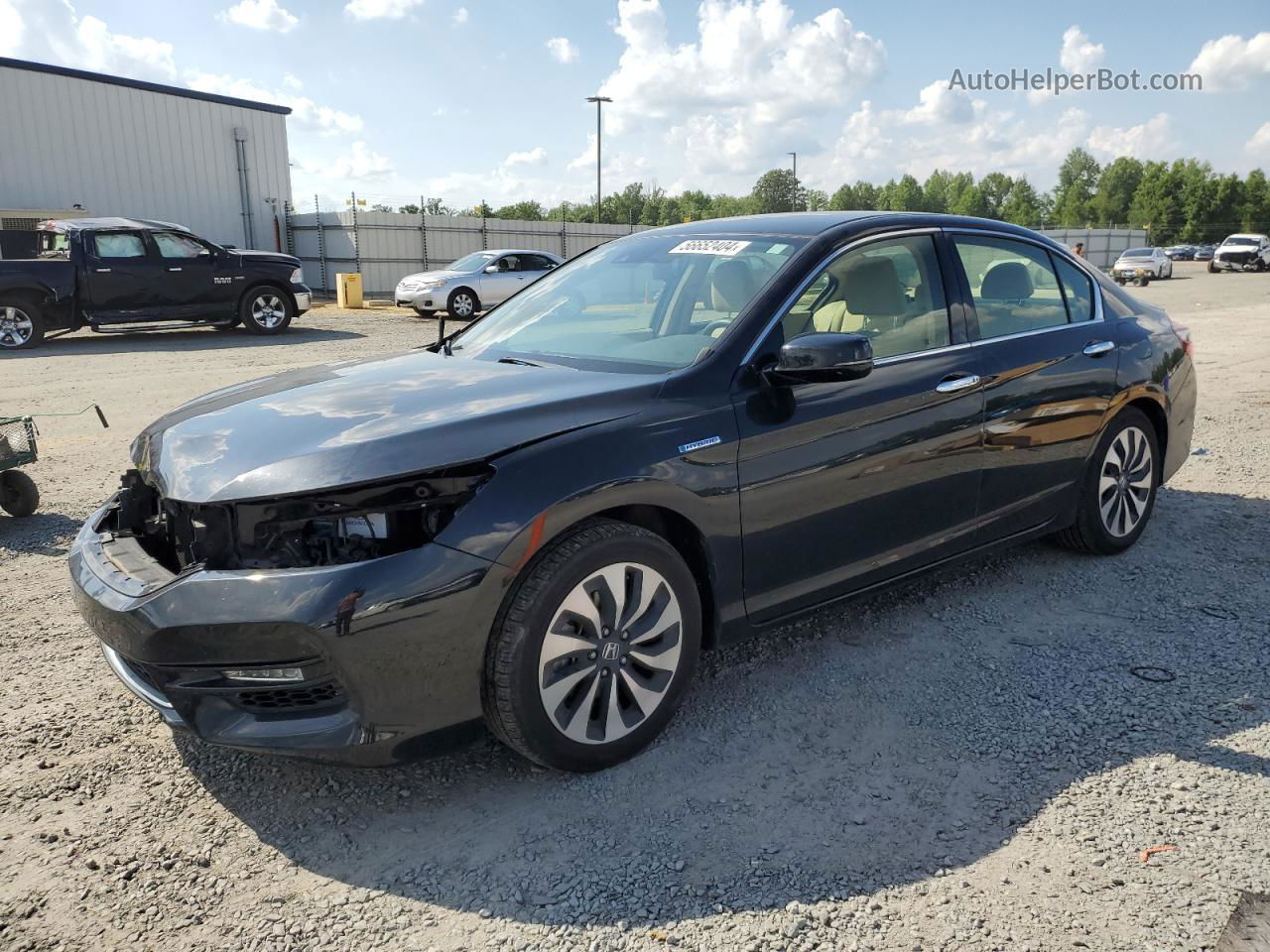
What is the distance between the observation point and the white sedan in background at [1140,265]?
38.4 m

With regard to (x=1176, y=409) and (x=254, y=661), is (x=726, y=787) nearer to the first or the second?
(x=254, y=661)

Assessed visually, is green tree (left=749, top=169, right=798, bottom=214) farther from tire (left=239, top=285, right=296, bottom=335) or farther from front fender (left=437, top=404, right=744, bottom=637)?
front fender (left=437, top=404, right=744, bottom=637)

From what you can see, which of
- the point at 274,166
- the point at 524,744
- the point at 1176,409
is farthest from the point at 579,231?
the point at 524,744

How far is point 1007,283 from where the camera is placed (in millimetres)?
4422

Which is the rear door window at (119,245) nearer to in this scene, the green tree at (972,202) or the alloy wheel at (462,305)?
the alloy wheel at (462,305)

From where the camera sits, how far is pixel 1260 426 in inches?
327

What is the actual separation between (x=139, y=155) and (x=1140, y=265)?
35096 millimetres

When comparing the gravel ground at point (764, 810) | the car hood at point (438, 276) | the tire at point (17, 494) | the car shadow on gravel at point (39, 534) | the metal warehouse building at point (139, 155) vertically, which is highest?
the metal warehouse building at point (139, 155)

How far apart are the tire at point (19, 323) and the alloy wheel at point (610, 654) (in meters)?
15.1

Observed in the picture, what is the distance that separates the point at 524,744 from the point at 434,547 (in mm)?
647

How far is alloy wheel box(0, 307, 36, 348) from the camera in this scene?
14672 mm

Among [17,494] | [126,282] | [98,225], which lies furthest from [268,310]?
[17,494]

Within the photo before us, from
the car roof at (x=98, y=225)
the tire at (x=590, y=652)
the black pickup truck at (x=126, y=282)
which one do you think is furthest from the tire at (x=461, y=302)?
the tire at (x=590, y=652)

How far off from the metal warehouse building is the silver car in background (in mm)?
12342
